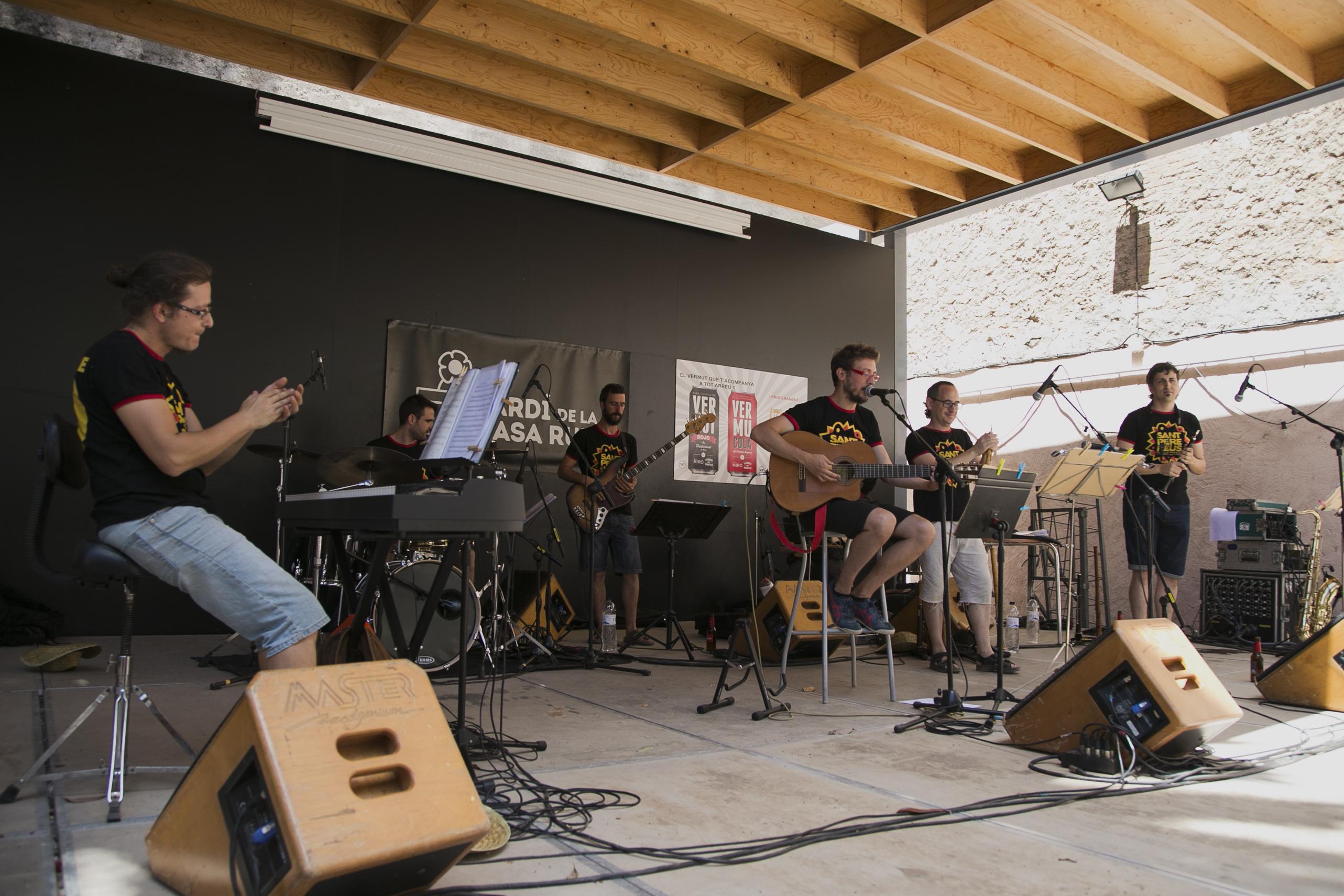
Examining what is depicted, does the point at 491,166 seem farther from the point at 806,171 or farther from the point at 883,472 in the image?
the point at 883,472

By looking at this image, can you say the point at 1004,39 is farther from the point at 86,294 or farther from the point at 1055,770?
the point at 86,294

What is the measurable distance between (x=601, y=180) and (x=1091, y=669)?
5.49 metres

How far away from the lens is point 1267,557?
6410 mm

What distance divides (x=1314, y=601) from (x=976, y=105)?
171 inches

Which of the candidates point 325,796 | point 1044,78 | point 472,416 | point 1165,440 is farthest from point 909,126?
point 325,796

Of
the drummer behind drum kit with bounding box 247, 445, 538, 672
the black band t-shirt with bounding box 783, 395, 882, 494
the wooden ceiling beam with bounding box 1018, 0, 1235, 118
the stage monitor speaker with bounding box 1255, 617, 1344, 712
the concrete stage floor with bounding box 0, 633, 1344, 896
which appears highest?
the wooden ceiling beam with bounding box 1018, 0, 1235, 118

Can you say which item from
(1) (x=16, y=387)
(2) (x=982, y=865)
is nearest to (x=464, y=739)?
(2) (x=982, y=865)

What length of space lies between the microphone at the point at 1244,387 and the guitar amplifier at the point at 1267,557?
1.10 m

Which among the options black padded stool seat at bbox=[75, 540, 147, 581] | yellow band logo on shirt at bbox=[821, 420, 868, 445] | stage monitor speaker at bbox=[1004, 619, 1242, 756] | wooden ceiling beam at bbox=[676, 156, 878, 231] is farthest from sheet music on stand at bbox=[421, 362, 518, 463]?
wooden ceiling beam at bbox=[676, 156, 878, 231]

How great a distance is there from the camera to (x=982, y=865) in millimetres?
1881

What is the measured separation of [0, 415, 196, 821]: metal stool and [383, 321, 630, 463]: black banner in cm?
383

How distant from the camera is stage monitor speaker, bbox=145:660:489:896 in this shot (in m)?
1.38

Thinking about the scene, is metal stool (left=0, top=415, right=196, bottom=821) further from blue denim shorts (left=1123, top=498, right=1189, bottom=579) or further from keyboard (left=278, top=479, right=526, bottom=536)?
blue denim shorts (left=1123, top=498, right=1189, bottom=579)

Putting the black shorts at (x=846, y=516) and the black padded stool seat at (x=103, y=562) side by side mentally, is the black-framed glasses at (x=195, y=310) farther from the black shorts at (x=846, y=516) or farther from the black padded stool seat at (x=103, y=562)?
the black shorts at (x=846, y=516)
